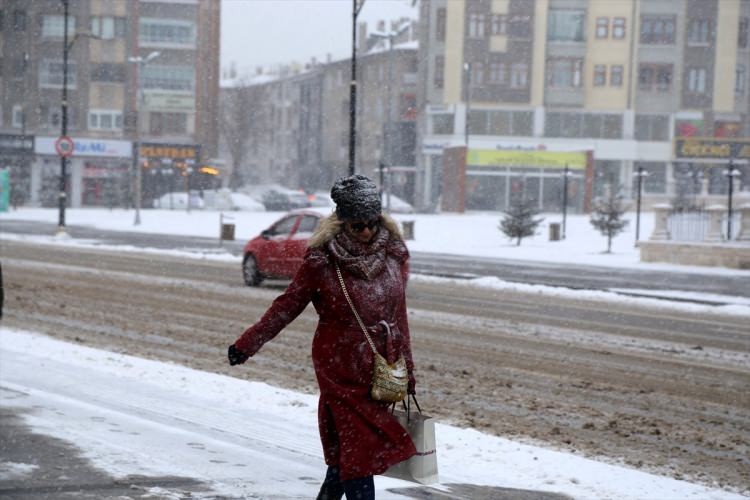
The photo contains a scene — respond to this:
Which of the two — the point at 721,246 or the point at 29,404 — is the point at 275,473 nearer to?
the point at 29,404

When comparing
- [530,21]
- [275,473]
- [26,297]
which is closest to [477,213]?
[530,21]

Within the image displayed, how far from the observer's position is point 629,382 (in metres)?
10.9

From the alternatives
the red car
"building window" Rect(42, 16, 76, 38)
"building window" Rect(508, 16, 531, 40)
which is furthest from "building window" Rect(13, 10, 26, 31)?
the red car

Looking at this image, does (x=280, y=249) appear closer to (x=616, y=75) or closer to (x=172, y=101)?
(x=616, y=75)

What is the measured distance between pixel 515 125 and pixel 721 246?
Answer: 4606 cm

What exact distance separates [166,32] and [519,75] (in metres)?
24.7

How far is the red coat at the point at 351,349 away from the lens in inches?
183

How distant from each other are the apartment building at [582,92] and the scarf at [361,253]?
2719 inches

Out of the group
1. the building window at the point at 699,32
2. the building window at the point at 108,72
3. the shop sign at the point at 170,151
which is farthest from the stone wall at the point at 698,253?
the building window at the point at 108,72

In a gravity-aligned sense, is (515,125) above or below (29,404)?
above

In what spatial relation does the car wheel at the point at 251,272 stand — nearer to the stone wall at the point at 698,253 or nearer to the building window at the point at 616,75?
the stone wall at the point at 698,253

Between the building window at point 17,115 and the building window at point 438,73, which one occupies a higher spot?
the building window at point 438,73

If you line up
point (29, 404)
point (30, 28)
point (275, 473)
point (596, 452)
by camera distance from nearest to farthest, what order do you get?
point (275, 473)
point (596, 452)
point (29, 404)
point (30, 28)

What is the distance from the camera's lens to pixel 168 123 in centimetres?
7925
